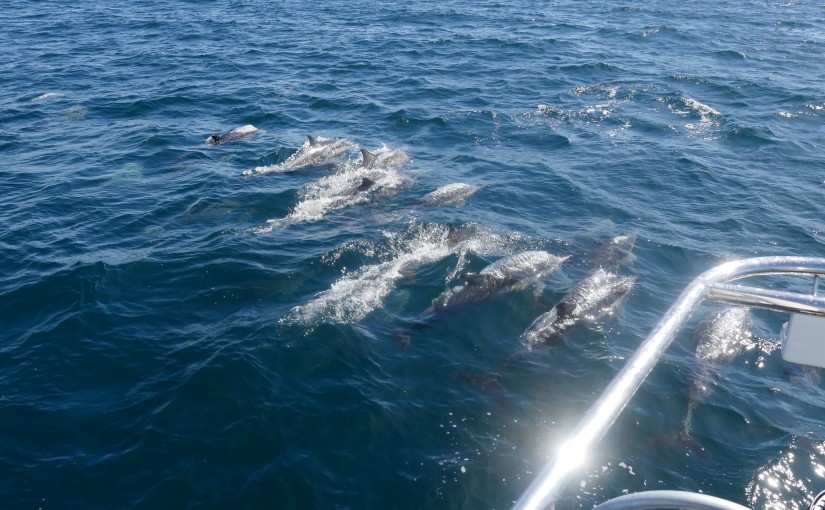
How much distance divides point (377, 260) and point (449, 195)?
161 inches

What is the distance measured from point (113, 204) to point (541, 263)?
12.7m

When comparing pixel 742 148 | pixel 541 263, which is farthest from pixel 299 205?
pixel 742 148

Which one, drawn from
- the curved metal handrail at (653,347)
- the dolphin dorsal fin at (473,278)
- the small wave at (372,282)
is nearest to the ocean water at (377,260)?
the small wave at (372,282)

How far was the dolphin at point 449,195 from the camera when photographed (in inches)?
741

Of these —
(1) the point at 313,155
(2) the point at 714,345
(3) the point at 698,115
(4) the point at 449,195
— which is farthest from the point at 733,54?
(2) the point at 714,345

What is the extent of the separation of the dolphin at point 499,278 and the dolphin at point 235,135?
12.9m

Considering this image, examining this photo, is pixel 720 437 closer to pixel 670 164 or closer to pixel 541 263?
pixel 541 263

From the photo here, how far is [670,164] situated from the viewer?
2114 cm

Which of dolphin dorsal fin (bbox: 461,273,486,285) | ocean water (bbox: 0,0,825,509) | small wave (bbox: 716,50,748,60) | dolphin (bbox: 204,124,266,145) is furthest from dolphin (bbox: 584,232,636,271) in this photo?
Result: small wave (bbox: 716,50,748,60)

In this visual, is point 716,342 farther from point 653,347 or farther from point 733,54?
point 733,54

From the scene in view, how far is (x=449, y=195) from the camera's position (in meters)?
19.1

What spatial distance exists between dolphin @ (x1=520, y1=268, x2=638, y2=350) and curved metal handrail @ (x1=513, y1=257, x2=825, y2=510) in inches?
314

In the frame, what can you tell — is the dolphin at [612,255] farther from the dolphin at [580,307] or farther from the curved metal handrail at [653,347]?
the curved metal handrail at [653,347]

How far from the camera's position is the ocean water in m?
10.4
